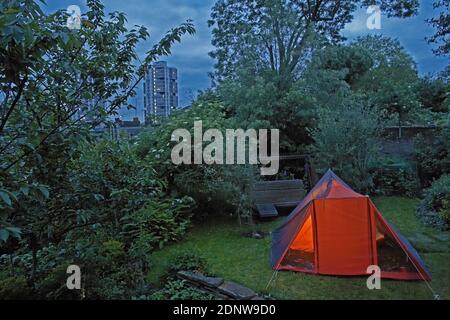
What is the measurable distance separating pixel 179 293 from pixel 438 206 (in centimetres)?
521

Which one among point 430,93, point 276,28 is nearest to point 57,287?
point 276,28

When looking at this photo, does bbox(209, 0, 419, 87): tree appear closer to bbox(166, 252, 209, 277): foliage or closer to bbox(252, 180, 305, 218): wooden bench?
bbox(252, 180, 305, 218): wooden bench

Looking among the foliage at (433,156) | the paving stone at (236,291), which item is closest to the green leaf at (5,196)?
the paving stone at (236,291)

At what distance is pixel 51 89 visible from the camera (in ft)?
7.48

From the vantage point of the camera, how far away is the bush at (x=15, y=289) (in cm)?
255

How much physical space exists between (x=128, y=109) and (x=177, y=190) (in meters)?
2.92

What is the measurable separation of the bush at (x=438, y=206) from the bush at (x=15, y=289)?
18.7 feet

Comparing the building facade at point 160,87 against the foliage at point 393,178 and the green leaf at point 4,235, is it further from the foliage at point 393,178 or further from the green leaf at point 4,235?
the foliage at point 393,178

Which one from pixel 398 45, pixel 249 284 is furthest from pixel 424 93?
pixel 249 284

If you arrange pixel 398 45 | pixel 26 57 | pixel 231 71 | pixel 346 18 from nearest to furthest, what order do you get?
pixel 26 57
pixel 231 71
pixel 346 18
pixel 398 45

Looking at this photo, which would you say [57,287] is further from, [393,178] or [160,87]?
[393,178]

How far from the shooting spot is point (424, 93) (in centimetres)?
1105

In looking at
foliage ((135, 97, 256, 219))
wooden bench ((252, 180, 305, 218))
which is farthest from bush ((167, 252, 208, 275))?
wooden bench ((252, 180, 305, 218))
